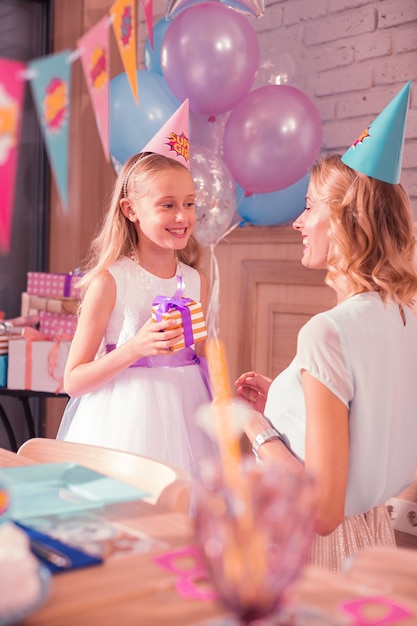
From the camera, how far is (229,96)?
2562 millimetres

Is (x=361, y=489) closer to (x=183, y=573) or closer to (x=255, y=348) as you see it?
(x=183, y=573)

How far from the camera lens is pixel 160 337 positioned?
186cm

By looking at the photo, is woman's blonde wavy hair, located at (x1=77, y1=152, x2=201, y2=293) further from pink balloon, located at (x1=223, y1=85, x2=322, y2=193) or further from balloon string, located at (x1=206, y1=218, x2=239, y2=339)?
balloon string, located at (x1=206, y1=218, x2=239, y2=339)

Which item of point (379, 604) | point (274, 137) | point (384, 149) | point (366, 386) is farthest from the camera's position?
point (274, 137)

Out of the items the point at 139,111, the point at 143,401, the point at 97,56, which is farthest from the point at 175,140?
the point at 143,401

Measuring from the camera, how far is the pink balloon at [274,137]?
2.45m

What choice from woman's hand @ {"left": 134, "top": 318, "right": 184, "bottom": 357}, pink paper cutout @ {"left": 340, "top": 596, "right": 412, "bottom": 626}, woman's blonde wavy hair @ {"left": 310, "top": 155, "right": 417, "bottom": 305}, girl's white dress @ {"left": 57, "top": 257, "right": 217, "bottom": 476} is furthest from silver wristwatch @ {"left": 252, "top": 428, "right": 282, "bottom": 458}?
pink paper cutout @ {"left": 340, "top": 596, "right": 412, "bottom": 626}

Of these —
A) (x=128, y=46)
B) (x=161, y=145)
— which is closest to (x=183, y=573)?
(x=161, y=145)

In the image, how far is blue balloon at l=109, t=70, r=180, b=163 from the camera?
104 inches

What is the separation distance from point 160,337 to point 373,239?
0.62 meters

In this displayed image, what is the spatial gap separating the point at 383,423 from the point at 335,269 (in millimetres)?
295

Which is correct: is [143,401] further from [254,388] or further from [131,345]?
[254,388]

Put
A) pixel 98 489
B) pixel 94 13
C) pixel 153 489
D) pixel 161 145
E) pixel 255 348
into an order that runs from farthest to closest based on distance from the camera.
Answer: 1. pixel 94 13
2. pixel 255 348
3. pixel 161 145
4. pixel 153 489
5. pixel 98 489

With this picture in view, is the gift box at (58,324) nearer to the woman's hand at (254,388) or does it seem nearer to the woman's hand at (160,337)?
the woman's hand at (160,337)
